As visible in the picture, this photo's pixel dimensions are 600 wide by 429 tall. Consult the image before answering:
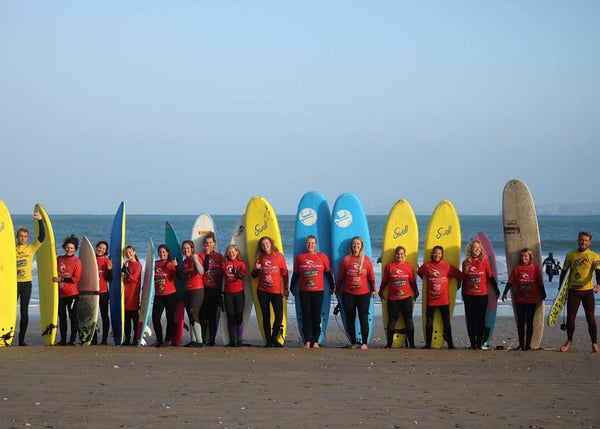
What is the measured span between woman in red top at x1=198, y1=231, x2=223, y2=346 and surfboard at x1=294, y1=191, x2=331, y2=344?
34.7 inches

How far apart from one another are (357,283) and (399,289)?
44 cm

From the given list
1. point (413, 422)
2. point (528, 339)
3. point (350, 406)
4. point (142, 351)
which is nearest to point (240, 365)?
point (142, 351)

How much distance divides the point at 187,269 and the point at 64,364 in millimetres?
1674

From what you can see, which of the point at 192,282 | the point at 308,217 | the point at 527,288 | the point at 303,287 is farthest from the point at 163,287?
the point at 527,288

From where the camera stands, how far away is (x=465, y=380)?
650 centimetres

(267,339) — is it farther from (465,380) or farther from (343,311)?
(465,380)

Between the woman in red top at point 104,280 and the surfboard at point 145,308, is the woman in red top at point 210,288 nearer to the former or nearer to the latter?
the surfboard at point 145,308

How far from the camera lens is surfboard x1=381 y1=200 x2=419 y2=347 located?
8547mm

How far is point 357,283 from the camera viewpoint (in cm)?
829

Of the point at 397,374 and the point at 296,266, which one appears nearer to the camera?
the point at 397,374

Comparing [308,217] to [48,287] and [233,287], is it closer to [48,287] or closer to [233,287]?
[233,287]

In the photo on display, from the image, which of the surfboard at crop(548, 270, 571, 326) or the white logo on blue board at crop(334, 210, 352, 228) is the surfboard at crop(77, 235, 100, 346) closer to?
the white logo on blue board at crop(334, 210, 352, 228)

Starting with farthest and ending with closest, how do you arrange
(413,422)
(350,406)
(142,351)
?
A: 1. (142,351)
2. (350,406)
3. (413,422)

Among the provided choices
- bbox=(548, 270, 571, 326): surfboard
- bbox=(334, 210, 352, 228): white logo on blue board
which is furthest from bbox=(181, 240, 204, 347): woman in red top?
bbox=(548, 270, 571, 326): surfboard
